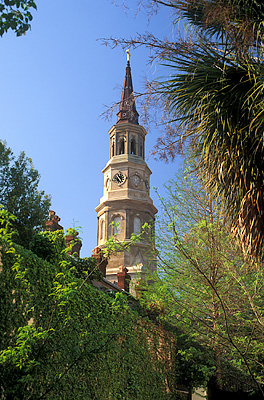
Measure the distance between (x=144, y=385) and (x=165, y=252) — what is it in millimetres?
3905

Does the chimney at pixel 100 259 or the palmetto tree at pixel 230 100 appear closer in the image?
the palmetto tree at pixel 230 100

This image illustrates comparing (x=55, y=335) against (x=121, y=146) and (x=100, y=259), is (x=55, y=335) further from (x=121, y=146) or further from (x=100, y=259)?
(x=121, y=146)

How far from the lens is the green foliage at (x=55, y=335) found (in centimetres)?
609

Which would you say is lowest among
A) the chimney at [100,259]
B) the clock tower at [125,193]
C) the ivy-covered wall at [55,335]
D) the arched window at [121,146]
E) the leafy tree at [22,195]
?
the ivy-covered wall at [55,335]

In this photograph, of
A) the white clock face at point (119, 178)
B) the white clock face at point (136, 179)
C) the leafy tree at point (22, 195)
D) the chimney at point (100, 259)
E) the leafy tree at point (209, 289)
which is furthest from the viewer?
the white clock face at point (136, 179)

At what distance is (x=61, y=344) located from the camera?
7441 mm

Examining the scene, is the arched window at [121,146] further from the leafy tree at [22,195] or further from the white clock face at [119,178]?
the leafy tree at [22,195]

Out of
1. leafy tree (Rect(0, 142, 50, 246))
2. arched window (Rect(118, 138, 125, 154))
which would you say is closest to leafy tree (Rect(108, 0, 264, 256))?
leafy tree (Rect(0, 142, 50, 246))

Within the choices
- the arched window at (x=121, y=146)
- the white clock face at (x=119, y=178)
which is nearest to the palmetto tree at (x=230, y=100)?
the white clock face at (x=119, y=178)

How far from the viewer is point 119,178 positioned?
181 ft

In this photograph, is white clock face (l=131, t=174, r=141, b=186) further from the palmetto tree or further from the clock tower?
the palmetto tree

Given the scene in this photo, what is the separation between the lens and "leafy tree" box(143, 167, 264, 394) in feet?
37.2

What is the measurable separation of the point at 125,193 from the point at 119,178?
265 cm

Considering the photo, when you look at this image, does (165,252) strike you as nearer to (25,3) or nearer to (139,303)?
(139,303)
